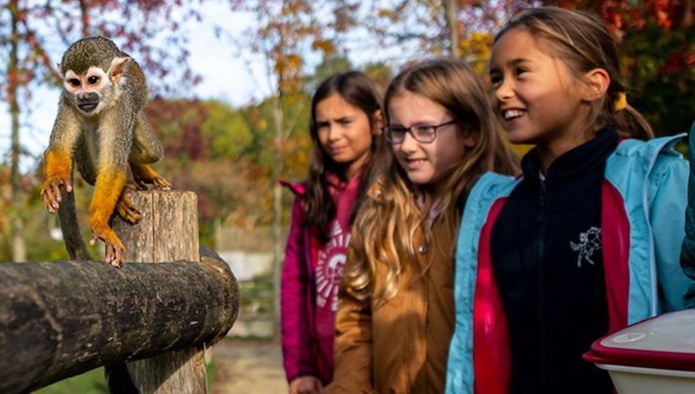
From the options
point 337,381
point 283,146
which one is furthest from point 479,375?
point 283,146

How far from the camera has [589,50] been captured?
228 centimetres

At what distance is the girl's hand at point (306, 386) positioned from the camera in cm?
315

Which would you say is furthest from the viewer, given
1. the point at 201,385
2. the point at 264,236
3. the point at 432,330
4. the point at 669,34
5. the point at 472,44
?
the point at 264,236

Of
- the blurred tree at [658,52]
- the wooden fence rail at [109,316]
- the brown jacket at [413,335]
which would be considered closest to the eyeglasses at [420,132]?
the brown jacket at [413,335]

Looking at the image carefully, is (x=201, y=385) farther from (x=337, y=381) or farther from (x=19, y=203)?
(x=19, y=203)

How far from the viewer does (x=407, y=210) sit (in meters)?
2.71

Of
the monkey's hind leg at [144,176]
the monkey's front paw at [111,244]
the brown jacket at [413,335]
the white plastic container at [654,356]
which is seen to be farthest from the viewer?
the brown jacket at [413,335]

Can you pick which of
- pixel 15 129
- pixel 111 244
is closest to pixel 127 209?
pixel 111 244

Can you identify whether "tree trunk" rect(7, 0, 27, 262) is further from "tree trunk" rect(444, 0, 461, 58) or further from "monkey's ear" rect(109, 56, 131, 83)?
"monkey's ear" rect(109, 56, 131, 83)

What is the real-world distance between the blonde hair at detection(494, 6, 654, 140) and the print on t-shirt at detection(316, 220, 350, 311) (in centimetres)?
107

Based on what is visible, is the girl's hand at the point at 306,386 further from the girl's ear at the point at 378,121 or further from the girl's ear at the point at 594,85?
the girl's ear at the point at 594,85

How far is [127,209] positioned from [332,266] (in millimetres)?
1344

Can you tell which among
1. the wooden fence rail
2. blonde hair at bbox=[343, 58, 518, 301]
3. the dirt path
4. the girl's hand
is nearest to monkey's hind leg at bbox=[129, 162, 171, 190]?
the wooden fence rail

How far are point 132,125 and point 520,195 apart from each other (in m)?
0.98
